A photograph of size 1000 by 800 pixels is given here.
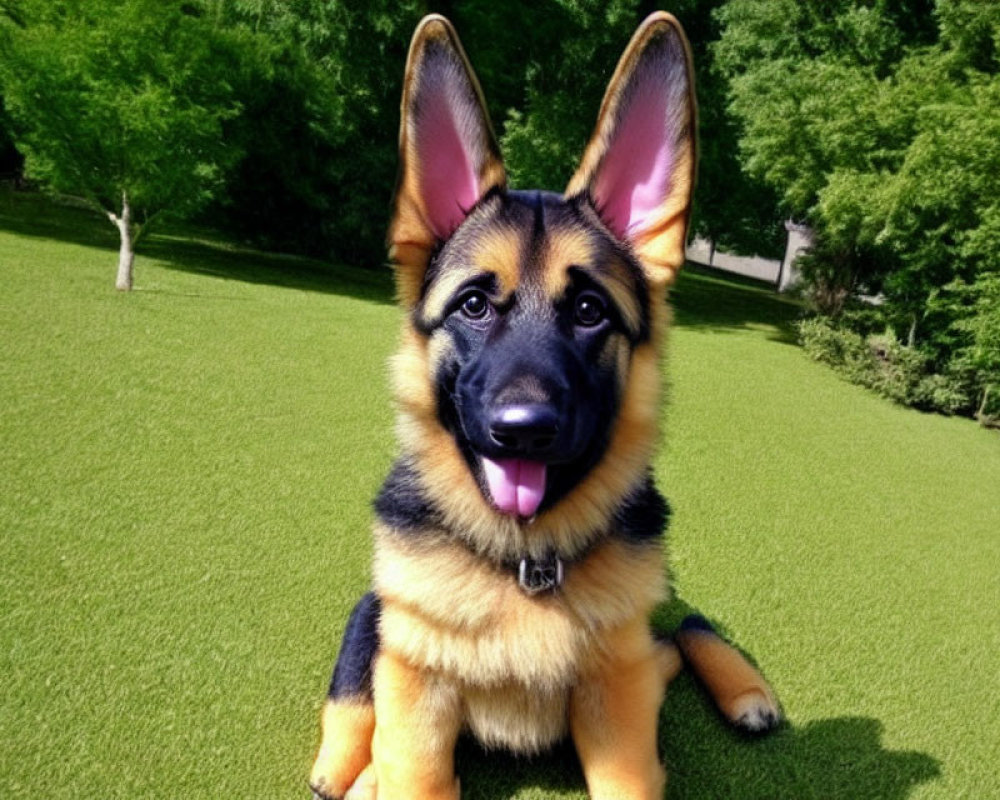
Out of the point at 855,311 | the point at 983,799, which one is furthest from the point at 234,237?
the point at 983,799

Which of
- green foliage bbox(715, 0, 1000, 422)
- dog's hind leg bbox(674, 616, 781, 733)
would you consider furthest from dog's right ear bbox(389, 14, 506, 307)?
green foliage bbox(715, 0, 1000, 422)

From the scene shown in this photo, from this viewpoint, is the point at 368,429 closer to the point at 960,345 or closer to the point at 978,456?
the point at 978,456

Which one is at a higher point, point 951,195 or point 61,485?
point 951,195

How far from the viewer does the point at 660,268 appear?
2.06 metres

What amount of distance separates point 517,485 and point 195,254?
54.8 ft

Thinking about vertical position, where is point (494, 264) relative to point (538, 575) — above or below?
above

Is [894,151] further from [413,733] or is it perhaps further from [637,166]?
[413,733]

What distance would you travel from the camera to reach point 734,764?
8.32 feet

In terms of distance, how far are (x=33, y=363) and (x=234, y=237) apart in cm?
1479

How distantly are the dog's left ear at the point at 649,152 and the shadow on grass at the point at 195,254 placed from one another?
10.7 metres

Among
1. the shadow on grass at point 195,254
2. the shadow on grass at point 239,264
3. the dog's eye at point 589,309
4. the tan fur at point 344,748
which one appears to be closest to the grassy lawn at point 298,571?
the tan fur at point 344,748

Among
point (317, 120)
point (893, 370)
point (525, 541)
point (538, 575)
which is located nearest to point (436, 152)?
point (525, 541)

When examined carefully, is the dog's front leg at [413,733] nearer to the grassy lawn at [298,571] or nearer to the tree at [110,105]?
the grassy lawn at [298,571]

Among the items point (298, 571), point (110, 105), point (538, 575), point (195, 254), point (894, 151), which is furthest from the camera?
point (195, 254)
